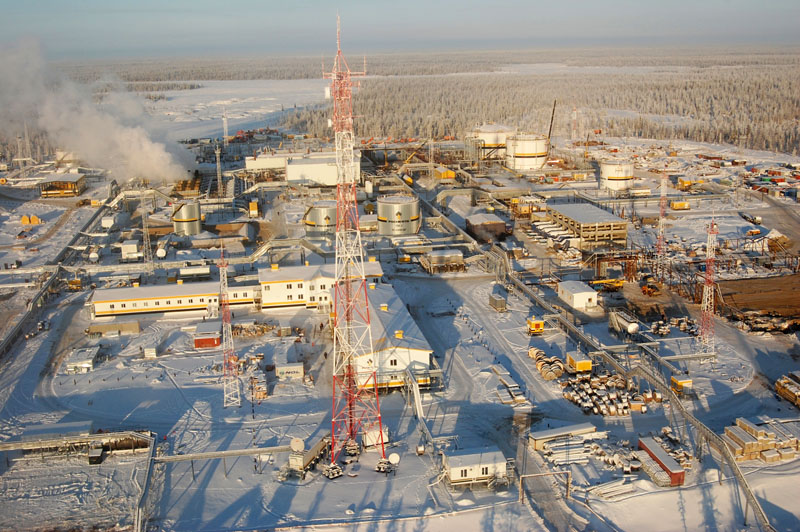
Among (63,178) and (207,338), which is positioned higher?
(63,178)

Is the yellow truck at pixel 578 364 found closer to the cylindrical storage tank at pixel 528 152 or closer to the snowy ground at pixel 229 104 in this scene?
the cylindrical storage tank at pixel 528 152

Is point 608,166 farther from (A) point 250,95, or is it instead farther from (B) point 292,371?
(A) point 250,95

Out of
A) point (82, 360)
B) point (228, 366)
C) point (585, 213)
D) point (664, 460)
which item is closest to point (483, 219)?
point (585, 213)

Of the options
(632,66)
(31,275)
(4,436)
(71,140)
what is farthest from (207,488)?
(632,66)

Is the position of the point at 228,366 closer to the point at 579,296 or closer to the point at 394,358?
the point at 394,358

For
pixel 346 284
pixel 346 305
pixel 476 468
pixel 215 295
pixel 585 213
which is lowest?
pixel 476 468

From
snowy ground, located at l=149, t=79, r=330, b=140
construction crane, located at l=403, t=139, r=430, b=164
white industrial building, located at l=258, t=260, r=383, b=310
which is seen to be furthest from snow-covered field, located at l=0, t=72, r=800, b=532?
snowy ground, located at l=149, t=79, r=330, b=140
